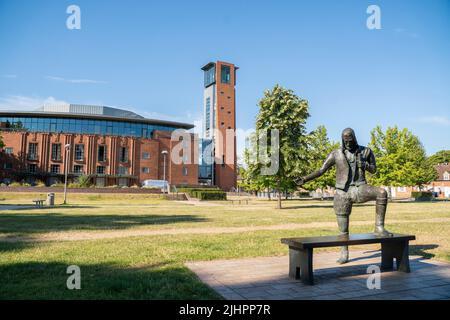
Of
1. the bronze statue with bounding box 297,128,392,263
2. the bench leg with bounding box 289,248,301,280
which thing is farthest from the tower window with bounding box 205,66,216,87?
the bench leg with bounding box 289,248,301,280

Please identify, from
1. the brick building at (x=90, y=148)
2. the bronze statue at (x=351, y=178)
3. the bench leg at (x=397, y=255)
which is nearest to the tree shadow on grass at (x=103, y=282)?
the bronze statue at (x=351, y=178)

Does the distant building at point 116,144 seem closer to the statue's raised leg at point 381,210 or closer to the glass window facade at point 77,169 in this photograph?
the glass window facade at point 77,169

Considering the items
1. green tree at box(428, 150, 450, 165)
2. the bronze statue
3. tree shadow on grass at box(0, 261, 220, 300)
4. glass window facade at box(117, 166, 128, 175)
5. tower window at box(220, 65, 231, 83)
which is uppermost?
tower window at box(220, 65, 231, 83)

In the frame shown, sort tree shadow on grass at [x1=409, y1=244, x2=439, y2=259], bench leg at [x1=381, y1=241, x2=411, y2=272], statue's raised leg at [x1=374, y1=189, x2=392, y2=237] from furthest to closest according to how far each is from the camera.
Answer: tree shadow on grass at [x1=409, y1=244, x2=439, y2=259] < bench leg at [x1=381, y1=241, x2=411, y2=272] < statue's raised leg at [x1=374, y1=189, x2=392, y2=237]

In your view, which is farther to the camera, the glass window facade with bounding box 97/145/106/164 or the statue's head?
the glass window facade with bounding box 97/145/106/164

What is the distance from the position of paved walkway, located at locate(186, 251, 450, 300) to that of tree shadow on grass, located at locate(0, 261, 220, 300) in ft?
1.43

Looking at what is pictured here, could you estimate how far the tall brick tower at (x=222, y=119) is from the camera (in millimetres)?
91625

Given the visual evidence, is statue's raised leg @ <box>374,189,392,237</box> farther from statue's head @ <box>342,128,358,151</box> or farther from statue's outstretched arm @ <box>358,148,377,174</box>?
statue's head @ <box>342,128,358,151</box>

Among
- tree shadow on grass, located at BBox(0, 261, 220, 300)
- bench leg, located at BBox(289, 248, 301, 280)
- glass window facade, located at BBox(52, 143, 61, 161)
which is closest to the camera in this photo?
tree shadow on grass, located at BBox(0, 261, 220, 300)

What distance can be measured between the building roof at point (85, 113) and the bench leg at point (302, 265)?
76824 millimetres

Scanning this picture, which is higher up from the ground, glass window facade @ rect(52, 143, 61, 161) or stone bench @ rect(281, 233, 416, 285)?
glass window facade @ rect(52, 143, 61, 161)

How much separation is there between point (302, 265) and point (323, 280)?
53cm

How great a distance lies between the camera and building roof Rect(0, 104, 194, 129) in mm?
77375
